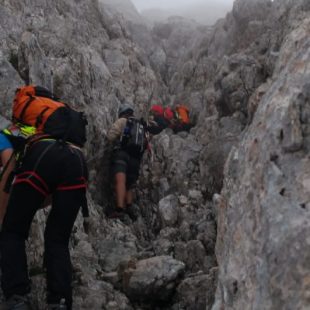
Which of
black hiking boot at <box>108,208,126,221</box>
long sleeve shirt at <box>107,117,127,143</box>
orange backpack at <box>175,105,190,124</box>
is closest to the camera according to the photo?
black hiking boot at <box>108,208,126,221</box>

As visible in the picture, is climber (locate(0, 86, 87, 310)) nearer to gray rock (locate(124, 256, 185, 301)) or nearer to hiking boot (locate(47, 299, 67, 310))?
hiking boot (locate(47, 299, 67, 310))

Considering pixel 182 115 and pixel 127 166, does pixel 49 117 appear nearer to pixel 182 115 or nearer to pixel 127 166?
pixel 127 166

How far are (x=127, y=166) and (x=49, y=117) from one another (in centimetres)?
719

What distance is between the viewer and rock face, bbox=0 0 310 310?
16.9 ft

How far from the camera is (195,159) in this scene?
1677 centimetres

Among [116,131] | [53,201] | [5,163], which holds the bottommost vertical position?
[53,201]

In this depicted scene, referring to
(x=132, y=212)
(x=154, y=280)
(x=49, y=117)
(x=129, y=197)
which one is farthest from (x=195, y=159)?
(x=49, y=117)

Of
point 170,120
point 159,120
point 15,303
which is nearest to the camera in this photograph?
point 15,303

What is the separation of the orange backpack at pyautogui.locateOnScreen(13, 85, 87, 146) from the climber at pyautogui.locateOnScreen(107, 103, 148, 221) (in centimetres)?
647

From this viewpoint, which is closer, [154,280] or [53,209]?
[53,209]

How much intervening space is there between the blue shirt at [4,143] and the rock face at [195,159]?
253 centimetres

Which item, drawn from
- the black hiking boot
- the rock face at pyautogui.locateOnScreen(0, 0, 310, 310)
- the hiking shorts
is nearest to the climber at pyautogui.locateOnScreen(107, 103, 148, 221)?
the hiking shorts

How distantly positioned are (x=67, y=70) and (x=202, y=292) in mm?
9985

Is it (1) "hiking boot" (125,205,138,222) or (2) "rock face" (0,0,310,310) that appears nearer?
(2) "rock face" (0,0,310,310)
